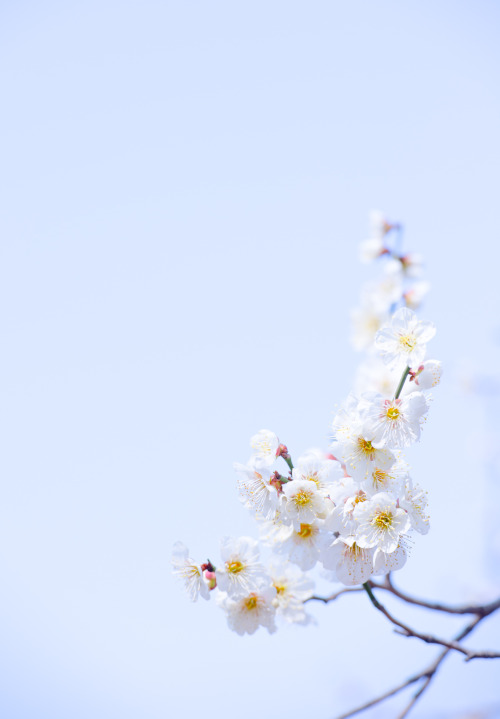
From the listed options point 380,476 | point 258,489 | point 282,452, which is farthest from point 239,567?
point 380,476

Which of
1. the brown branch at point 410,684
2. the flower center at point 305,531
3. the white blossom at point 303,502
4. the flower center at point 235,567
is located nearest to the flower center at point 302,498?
the white blossom at point 303,502

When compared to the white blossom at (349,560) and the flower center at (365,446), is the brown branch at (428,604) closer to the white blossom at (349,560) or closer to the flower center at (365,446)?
the white blossom at (349,560)

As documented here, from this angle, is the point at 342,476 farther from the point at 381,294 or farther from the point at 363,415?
the point at 381,294

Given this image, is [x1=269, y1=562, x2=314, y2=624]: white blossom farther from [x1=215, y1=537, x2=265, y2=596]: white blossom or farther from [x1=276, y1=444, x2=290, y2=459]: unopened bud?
[x1=276, y1=444, x2=290, y2=459]: unopened bud

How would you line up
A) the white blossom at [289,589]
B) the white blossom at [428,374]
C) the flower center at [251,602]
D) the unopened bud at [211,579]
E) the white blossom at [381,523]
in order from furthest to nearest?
the white blossom at [289,589]
the flower center at [251,602]
the unopened bud at [211,579]
the white blossom at [428,374]
the white blossom at [381,523]

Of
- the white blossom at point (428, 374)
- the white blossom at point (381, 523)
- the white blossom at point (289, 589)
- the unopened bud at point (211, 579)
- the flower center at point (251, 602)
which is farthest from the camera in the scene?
the white blossom at point (289, 589)

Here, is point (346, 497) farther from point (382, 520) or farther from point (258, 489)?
point (258, 489)

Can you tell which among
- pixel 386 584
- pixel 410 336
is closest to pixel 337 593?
pixel 386 584
